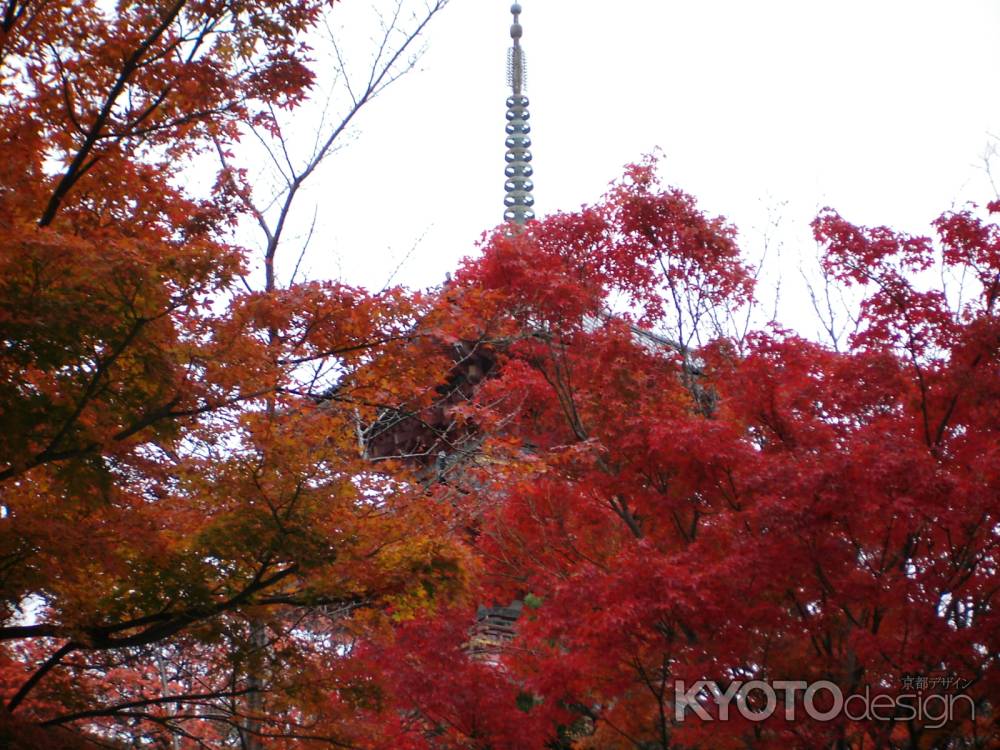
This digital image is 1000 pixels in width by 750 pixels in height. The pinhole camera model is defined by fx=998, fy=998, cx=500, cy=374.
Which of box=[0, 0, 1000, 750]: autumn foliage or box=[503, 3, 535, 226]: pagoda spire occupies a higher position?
box=[503, 3, 535, 226]: pagoda spire

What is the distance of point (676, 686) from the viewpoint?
8.10 meters

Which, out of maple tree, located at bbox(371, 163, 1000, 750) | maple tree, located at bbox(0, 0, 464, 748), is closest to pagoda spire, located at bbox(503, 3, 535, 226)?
maple tree, located at bbox(371, 163, 1000, 750)

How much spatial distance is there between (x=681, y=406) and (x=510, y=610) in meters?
6.86

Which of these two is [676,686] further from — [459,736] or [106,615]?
[106,615]

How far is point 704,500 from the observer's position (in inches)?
349

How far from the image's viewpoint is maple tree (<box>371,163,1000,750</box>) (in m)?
7.22

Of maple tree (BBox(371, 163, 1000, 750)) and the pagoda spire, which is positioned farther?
the pagoda spire

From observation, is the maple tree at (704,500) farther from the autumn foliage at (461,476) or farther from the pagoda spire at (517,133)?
the pagoda spire at (517,133)

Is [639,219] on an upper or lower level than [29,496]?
upper

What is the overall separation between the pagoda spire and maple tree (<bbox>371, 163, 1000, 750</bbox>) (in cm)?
2874

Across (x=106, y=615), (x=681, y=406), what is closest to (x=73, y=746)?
(x=106, y=615)

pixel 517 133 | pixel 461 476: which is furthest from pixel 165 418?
pixel 517 133

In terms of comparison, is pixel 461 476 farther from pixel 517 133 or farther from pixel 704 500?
pixel 517 133

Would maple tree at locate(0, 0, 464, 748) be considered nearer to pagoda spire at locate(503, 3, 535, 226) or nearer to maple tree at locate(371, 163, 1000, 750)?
maple tree at locate(371, 163, 1000, 750)
